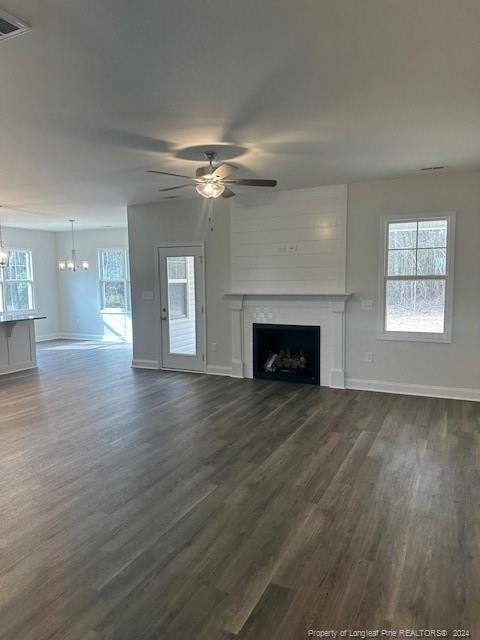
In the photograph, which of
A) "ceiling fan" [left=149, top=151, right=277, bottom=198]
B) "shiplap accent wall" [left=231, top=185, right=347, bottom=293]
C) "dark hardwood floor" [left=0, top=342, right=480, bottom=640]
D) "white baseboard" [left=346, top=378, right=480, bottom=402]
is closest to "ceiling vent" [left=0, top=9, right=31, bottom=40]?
"ceiling fan" [left=149, top=151, right=277, bottom=198]

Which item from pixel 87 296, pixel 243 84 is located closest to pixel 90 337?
pixel 87 296

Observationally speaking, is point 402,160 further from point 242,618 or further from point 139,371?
point 139,371

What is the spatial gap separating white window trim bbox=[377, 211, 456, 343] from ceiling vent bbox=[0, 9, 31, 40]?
177 inches

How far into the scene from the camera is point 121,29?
2066 millimetres

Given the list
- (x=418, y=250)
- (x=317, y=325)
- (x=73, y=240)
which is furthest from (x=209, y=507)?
(x=73, y=240)

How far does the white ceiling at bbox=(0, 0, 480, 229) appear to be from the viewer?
200 centimetres

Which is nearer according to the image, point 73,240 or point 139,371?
point 139,371

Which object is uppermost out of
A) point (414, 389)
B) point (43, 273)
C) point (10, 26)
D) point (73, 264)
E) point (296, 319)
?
point (10, 26)

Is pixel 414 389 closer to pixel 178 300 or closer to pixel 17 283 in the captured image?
pixel 178 300

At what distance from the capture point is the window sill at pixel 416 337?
17.4 ft

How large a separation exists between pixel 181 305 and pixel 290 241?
6.89ft

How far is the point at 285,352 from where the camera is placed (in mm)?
6547

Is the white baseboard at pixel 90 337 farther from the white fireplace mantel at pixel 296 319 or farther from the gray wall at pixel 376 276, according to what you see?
the white fireplace mantel at pixel 296 319

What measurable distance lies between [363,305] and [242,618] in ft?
14.5
